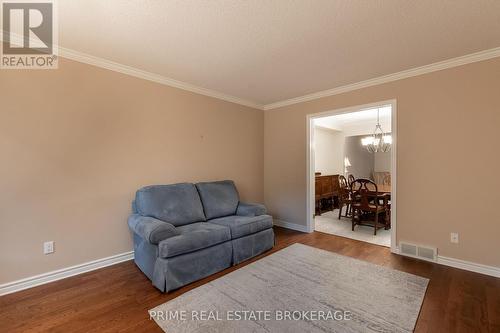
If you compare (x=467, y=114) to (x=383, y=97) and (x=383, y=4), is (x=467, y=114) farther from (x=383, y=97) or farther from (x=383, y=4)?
(x=383, y=4)

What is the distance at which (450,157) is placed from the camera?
2.72 m

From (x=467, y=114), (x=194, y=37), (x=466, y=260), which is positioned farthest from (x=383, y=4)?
(x=466, y=260)

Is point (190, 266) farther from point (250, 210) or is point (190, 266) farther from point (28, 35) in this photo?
point (28, 35)

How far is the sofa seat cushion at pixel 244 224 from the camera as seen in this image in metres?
2.77

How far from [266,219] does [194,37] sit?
2.32m

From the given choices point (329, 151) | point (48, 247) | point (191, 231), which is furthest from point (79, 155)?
point (329, 151)

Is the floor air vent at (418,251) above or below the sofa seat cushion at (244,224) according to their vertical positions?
below

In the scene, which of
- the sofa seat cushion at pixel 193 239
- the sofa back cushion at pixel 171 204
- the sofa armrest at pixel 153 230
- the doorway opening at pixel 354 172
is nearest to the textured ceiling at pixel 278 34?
the doorway opening at pixel 354 172

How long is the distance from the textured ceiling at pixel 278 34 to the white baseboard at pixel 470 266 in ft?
7.72

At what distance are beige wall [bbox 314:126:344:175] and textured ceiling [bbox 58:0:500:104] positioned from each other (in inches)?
135

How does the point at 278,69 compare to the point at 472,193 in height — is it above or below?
above

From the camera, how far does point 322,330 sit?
165 centimetres

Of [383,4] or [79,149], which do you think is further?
[79,149]

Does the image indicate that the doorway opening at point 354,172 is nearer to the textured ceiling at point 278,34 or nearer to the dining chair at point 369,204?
the dining chair at point 369,204
